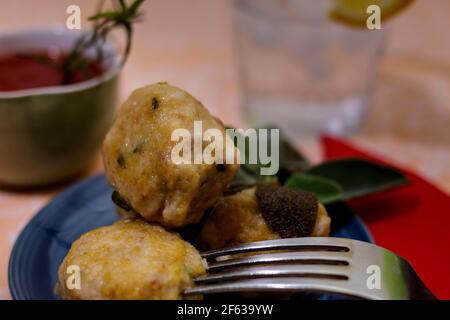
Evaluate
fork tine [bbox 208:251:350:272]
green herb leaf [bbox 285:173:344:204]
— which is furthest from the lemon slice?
fork tine [bbox 208:251:350:272]

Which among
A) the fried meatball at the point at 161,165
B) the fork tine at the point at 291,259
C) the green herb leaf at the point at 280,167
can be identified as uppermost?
the fried meatball at the point at 161,165

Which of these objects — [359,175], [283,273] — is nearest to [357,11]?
[359,175]

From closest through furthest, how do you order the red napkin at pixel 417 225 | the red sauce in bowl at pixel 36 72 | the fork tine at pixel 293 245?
the fork tine at pixel 293 245 < the red napkin at pixel 417 225 < the red sauce in bowl at pixel 36 72

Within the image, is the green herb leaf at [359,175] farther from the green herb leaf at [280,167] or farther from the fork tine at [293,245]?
the fork tine at [293,245]

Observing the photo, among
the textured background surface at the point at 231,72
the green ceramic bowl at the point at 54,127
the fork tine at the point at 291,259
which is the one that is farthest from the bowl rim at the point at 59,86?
the fork tine at the point at 291,259

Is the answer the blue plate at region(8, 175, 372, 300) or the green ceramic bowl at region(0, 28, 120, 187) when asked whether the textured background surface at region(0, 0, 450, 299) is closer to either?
the green ceramic bowl at region(0, 28, 120, 187)

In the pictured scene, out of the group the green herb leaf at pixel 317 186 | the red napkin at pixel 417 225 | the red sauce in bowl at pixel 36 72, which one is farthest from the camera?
the red sauce in bowl at pixel 36 72

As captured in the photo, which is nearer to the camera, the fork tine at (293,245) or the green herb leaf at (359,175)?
the fork tine at (293,245)
